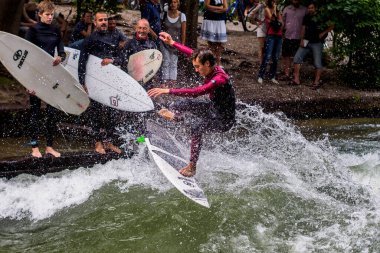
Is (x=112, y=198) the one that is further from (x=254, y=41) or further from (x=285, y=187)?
(x=254, y=41)

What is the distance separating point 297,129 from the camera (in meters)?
10.5

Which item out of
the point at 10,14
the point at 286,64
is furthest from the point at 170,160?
the point at 286,64

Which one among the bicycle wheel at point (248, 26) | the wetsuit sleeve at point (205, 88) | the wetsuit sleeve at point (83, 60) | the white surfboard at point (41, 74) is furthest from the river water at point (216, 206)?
the bicycle wheel at point (248, 26)

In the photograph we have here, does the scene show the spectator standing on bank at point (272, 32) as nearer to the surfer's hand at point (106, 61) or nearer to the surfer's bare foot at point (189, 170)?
the surfer's hand at point (106, 61)

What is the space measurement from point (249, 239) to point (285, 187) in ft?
4.65

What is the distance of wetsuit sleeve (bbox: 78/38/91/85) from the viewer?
816 centimetres

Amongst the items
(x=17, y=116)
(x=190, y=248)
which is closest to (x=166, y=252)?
(x=190, y=248)

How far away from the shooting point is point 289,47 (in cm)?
1203

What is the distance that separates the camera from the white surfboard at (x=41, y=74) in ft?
25.5

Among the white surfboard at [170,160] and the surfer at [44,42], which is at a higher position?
the surfer at [44,42]

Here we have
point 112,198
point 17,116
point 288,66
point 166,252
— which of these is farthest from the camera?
point 288,66

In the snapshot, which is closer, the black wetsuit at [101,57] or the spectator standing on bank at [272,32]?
the black wetsuit at [101,57]

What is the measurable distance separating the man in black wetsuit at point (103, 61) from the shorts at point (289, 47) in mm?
4595

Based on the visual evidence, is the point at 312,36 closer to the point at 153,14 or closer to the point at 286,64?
the point at 286,64
